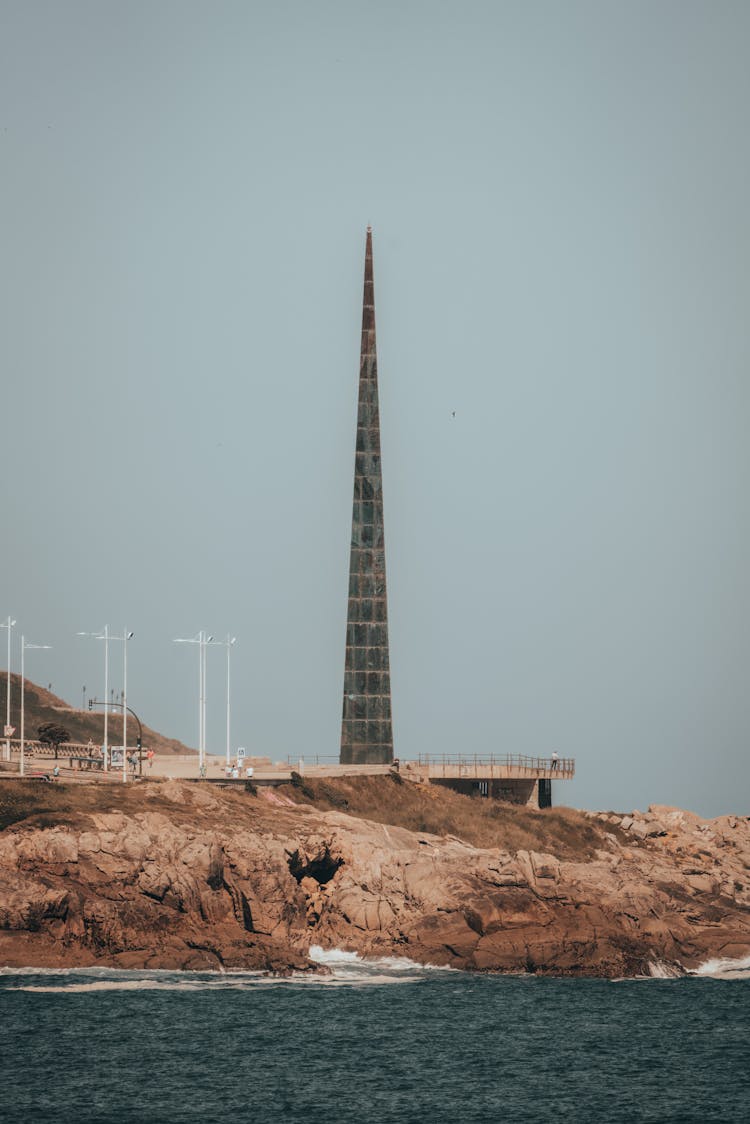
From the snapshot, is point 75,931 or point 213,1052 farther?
point 75,931

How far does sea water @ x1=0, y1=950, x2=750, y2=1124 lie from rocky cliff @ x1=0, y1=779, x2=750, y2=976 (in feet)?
Result: 5.27

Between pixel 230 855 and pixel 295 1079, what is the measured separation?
78.5ft

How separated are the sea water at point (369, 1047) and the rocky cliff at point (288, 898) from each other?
1606mm

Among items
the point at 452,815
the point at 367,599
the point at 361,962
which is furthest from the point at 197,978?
the point at 367,599

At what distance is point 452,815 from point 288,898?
2571cm

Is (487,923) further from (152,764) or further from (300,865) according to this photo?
(152,764)

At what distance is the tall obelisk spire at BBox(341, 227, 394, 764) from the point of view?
123 m

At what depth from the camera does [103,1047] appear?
74250 mm

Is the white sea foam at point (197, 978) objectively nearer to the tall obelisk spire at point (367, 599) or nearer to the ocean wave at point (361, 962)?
the ocean wave at point (361, 962)

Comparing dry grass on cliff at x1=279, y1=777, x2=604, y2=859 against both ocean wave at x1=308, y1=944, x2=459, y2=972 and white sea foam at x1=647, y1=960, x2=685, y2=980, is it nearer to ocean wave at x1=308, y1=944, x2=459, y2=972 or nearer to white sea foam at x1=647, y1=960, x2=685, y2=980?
white sea foam at x1=647, y1=960, x2=685, y2=980

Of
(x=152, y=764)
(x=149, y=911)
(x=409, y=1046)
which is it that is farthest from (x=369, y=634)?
(x=409, y=1046)

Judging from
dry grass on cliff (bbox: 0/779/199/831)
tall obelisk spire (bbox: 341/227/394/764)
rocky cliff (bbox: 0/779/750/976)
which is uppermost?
tall obelisk spire (bbox: 341/227/394/764)

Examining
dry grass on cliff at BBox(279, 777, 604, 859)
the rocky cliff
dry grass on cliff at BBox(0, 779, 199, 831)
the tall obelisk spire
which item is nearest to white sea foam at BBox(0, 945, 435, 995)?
the rocky cliff

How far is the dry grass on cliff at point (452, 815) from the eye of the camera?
113 m
